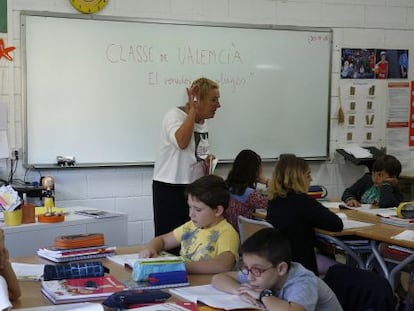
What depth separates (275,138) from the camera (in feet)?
17.8

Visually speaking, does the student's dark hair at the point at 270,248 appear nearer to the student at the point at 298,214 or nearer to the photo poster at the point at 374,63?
the student at the point at 298,214

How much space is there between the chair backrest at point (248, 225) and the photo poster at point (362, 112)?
2.37 m

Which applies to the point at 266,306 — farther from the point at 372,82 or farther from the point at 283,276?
the point at 372,82

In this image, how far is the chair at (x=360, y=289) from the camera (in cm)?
192

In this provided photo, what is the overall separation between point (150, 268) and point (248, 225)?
1421mm

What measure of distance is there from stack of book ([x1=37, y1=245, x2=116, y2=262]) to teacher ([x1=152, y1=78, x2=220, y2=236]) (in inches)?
45.0

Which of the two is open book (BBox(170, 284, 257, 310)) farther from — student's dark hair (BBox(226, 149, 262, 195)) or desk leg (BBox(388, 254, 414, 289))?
student's dark hair (BBox(226, 149, 262, 195))

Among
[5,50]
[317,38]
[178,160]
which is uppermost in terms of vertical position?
[317,38]

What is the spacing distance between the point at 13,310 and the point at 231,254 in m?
0.91

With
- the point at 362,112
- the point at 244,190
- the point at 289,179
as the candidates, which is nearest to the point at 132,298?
the point at 289,179

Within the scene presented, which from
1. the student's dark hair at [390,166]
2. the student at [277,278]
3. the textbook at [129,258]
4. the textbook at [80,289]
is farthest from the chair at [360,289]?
the student's dark hair at [390,166]

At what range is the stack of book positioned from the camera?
256cm

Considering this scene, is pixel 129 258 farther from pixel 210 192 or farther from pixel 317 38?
pixel 317 38

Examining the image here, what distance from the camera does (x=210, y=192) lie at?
262cm
